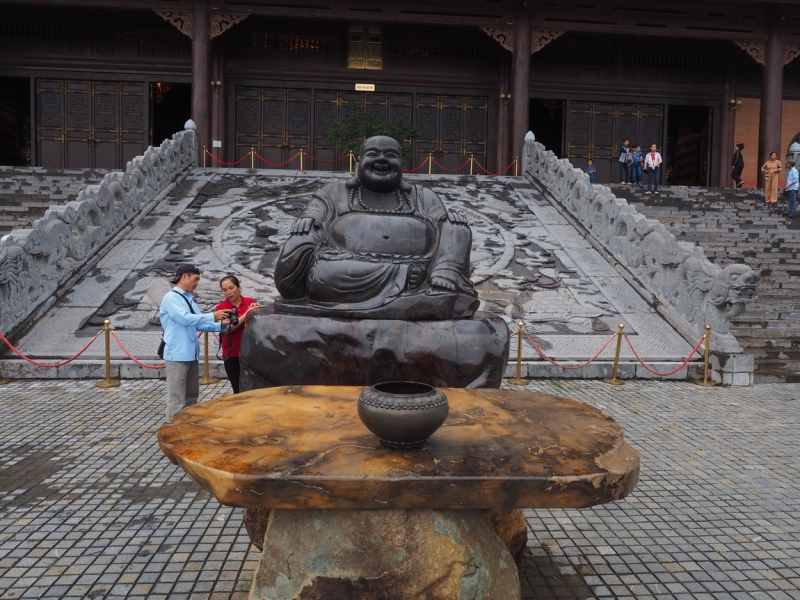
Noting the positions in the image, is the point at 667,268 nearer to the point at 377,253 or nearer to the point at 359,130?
the point at 377,253

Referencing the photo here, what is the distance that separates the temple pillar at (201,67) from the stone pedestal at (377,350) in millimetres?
11631

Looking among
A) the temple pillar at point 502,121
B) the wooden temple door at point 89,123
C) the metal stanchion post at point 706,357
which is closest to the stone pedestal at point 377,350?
the metal stanchion post at point 706,357

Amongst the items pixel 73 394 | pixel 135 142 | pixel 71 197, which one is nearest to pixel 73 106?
pixel 135 142

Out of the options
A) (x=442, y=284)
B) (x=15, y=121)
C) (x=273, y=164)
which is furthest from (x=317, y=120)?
(x=442, y=284)

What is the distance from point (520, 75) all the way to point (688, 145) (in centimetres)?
797

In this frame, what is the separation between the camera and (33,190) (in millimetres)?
11992

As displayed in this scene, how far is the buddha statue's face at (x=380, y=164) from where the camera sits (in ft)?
16.3

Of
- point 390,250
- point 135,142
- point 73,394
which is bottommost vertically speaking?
point 73,394

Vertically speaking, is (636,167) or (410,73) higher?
(410,73)

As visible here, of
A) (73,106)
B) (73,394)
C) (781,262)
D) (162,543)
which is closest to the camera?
(162,543)

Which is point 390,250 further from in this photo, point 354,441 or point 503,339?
point 354,441

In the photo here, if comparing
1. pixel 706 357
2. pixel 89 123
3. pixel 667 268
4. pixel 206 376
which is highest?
pixel 89 123

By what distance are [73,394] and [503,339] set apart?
416 centimetres

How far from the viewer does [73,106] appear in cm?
1658
